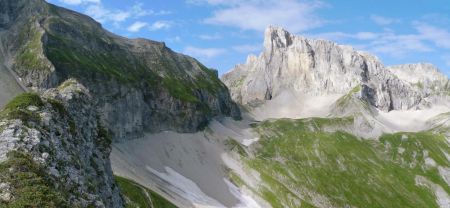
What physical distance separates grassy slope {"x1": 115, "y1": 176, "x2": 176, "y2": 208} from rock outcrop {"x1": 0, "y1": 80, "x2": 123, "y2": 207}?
9182 centimetres

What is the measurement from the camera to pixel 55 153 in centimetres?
3122

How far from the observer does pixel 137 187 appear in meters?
148

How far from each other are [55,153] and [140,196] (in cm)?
11409

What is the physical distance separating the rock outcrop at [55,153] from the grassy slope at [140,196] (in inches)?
3615

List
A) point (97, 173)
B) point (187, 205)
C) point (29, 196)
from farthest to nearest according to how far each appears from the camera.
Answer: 1. point (187, 205)
2. point (97, 173)
3. point (29, 196)

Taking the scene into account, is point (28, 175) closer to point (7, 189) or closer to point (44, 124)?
point (7, 189)

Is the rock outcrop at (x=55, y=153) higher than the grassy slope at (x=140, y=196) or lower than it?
higher

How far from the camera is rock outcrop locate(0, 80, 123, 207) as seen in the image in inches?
1012

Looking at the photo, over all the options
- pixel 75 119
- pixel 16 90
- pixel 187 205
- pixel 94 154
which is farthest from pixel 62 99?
pixel 16 90

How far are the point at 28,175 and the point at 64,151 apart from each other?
22.7 feet

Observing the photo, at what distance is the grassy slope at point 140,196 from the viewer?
13775 cm

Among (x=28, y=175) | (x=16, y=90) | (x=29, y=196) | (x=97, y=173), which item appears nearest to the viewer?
(x=29, y=196)

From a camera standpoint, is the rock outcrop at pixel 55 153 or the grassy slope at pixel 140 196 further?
the grassy slope at pixel 140 196

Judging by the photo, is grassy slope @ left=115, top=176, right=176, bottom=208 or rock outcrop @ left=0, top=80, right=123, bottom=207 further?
grassy slope @ left=115, top=176, right=176, bottom=208
